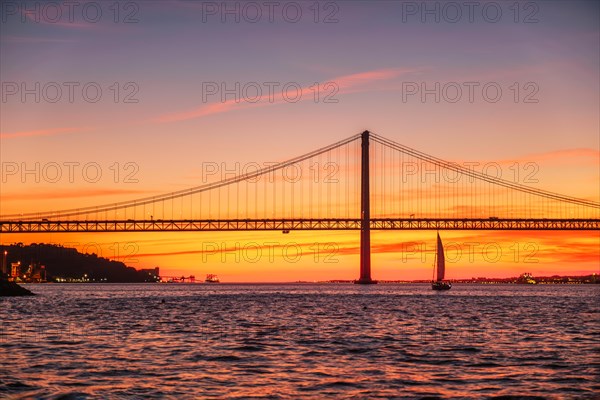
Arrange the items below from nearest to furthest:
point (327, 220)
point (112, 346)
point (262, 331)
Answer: point (112, 346), point (262, 331), point (327, 220)

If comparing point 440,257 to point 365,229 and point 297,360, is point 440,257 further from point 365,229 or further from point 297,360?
point 297,360

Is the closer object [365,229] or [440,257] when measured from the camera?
[365,229]

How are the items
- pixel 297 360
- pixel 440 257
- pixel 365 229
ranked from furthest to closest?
pixel 440 257 < pixel 365 229 < pixel 297 360

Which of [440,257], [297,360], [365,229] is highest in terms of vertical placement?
[365,229]

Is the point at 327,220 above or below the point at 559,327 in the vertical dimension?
above

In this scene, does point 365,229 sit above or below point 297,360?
above

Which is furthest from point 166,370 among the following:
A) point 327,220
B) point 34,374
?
point 327,220

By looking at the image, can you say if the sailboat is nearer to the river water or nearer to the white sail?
the white sail

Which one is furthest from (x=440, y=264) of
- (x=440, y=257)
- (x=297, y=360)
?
(x=297, y=360)

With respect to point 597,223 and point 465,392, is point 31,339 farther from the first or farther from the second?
point 597,223

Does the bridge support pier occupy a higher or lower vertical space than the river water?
higher

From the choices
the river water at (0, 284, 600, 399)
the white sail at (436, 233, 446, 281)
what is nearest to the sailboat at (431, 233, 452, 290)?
the white sail at (436, 233, 446, 281)
